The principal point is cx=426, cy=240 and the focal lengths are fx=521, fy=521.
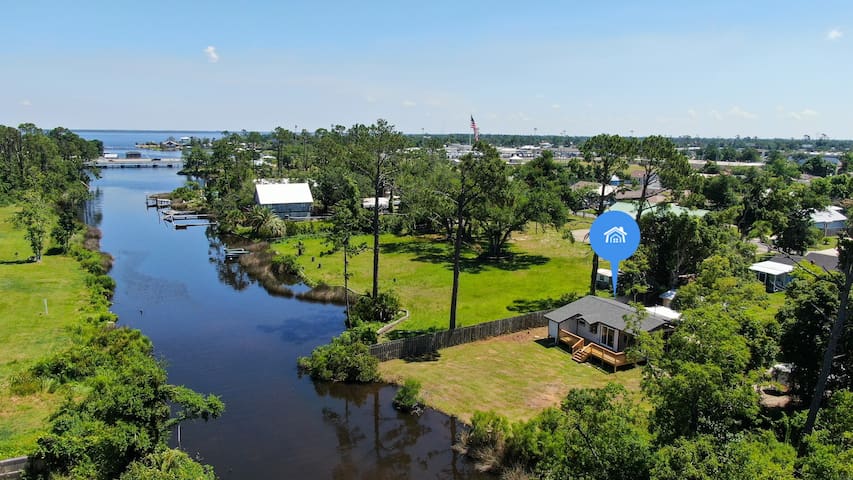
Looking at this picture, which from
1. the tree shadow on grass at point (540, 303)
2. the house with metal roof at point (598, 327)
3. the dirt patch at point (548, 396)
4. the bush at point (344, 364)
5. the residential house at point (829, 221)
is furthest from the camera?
the residential house at point (829, 221)

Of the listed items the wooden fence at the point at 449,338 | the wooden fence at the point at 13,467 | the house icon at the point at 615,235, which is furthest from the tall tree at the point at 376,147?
the wooden fence at the point at 13,467

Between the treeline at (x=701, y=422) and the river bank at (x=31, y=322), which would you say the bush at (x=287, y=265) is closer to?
the river bank at (x=31, y=322)

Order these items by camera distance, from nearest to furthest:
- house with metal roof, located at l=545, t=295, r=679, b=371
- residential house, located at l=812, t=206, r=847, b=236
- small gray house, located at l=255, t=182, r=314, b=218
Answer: house with metal roof, located at l=545, t=295, r=679, b=371, residential house, located at l=812, t=206, r=847, b=236, small gray house, located at l=255, t=182, r=314, b=218

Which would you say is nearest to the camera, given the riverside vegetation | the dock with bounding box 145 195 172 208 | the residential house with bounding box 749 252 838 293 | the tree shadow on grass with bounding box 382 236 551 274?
the riverside vegetation

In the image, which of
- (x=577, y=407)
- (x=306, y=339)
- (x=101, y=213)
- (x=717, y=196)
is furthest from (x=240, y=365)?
(x=717, y=196)

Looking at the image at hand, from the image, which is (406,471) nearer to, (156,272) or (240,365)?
(240,365)

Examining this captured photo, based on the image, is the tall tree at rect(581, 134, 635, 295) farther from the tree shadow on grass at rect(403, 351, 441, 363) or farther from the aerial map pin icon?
the tree shadow on grass at rect(403, 351, 441, 363)

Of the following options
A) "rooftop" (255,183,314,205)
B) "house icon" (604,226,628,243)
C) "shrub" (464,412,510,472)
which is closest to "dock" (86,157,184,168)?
"rooftop" (255,183,314,205)
